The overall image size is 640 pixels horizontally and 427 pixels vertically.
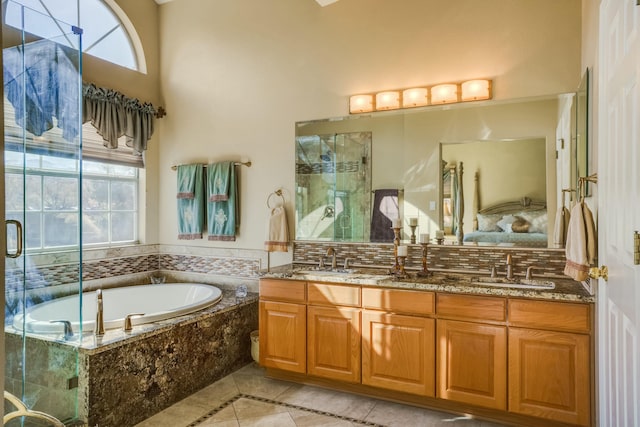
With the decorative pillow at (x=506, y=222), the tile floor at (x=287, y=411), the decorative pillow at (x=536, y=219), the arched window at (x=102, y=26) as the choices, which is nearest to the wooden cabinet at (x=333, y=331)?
the tile floor at (x=287, y=411)

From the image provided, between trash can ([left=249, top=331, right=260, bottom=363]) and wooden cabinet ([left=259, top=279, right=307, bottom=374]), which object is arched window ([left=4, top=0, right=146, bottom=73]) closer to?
wooden cabinet ([left=259, top=279, right=307, bottom=374])

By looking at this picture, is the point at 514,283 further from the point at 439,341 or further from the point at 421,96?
the point at 421,96

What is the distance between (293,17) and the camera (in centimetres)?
380

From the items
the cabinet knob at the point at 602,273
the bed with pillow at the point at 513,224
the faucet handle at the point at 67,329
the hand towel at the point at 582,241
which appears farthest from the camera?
the bed with pillow at the point at 513,224

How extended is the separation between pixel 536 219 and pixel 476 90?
1.00 metres

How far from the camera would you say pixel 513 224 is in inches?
119

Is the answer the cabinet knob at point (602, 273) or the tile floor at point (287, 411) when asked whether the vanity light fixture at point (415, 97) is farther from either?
the tile floor at point (287, 411)

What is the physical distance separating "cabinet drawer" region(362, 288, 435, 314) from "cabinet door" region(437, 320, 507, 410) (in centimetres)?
14

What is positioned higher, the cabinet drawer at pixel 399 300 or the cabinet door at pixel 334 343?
the cabinet drawer at pixel 399 300

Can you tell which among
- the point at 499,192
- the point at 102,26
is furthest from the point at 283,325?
the point at 102,26

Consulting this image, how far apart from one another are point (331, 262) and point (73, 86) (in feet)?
7.35

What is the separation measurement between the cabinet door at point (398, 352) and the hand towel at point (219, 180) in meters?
1.88

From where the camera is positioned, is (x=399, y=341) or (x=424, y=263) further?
(x=424, y=263)

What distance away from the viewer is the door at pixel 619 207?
3.96ft
